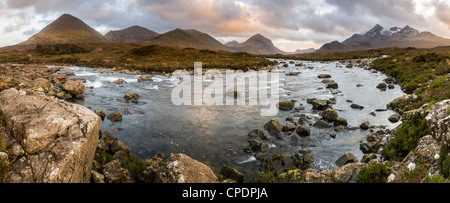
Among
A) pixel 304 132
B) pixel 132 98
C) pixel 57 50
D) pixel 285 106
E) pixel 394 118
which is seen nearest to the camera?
pixel 304 132

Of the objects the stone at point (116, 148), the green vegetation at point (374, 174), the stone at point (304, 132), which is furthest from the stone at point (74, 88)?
the green vegetation at point (374, 174)

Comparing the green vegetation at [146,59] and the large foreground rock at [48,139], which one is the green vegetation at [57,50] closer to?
the green vegetation at [146,59]

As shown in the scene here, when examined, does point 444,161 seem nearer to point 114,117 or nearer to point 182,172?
point 182,172

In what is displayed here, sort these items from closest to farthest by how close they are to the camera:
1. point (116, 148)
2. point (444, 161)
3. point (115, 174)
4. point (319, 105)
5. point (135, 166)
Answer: point (444, 161)
point (115, 174)
point (135, 166)
point (116, 148)
point (319, 105)

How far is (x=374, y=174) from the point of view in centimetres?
686

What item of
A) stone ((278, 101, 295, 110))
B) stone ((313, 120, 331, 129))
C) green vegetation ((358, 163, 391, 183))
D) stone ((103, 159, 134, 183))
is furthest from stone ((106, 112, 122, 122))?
green vegetation ((358, 163, 391, 183))

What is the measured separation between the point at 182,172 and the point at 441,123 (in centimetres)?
820

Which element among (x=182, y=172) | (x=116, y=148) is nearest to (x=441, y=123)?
(x=182, y=172)

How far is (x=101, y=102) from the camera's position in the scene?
21.6 meters

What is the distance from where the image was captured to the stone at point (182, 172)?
6796 millimetres

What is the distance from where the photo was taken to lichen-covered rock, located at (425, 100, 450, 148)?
598 cm
